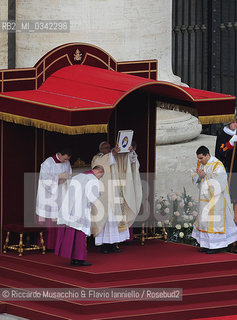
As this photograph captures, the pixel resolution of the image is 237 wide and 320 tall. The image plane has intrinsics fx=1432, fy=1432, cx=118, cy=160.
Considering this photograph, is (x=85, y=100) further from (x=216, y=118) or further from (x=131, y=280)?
(x=131, y=280)

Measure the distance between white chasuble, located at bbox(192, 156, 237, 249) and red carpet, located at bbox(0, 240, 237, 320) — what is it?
0.22m

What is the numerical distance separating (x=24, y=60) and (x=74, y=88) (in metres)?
5.52

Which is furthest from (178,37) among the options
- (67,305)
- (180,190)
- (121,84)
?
(67,305)

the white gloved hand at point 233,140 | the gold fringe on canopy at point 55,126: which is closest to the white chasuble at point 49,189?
the gold fringe on canopy at point 55,126

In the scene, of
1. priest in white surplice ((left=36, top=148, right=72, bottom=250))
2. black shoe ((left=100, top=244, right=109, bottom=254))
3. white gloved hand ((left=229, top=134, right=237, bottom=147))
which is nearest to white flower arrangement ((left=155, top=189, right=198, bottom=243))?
white gloved hand ((left=229, top=134, right=237, bottom=147))

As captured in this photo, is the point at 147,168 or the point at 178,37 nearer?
the point at 147,168

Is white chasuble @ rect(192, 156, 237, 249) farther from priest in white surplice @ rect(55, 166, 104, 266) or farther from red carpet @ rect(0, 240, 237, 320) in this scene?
priest in white surplice @ rect(55, 166, 104, 266)

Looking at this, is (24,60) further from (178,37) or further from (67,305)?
(67,305)

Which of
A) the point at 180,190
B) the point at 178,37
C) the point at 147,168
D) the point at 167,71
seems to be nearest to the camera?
the point at 147,168

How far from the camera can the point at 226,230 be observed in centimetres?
1944

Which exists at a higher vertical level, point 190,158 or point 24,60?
point 24,60

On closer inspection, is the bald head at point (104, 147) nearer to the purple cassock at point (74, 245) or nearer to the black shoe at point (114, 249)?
the black shoe at point (114, 249)

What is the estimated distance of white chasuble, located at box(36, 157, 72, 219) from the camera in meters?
19.2

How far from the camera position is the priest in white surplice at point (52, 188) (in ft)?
62.8
